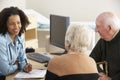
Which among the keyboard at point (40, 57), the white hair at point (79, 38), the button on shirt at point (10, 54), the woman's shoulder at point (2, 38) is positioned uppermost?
the white hair at point (79, 38)

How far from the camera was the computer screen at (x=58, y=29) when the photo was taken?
298 cm

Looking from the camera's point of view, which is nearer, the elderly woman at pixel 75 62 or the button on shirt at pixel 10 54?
the elderly woman at pixel 75 62

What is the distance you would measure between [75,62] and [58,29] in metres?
1.40

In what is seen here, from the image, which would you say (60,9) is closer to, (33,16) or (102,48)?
(33,16)

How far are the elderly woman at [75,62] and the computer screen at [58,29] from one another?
1.07 metres

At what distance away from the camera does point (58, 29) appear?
3.14 meters

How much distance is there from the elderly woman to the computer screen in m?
1.07

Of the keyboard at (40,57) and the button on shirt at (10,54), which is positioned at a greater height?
the button on shirt at (10,54)

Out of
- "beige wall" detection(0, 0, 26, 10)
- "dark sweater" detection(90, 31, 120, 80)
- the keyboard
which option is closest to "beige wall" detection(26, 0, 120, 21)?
"beige wall" detection(0, 0, 26, 10)

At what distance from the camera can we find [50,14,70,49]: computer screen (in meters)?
2.98

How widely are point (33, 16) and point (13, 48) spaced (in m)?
1.42

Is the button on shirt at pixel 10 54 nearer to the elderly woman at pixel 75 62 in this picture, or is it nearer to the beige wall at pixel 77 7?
the elderly woman at pixel 75 62

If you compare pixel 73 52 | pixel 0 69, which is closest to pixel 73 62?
pixel 73 52

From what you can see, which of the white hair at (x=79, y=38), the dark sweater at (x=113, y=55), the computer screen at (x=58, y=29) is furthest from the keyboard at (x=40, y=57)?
the white hair at (x=79, y=38)
